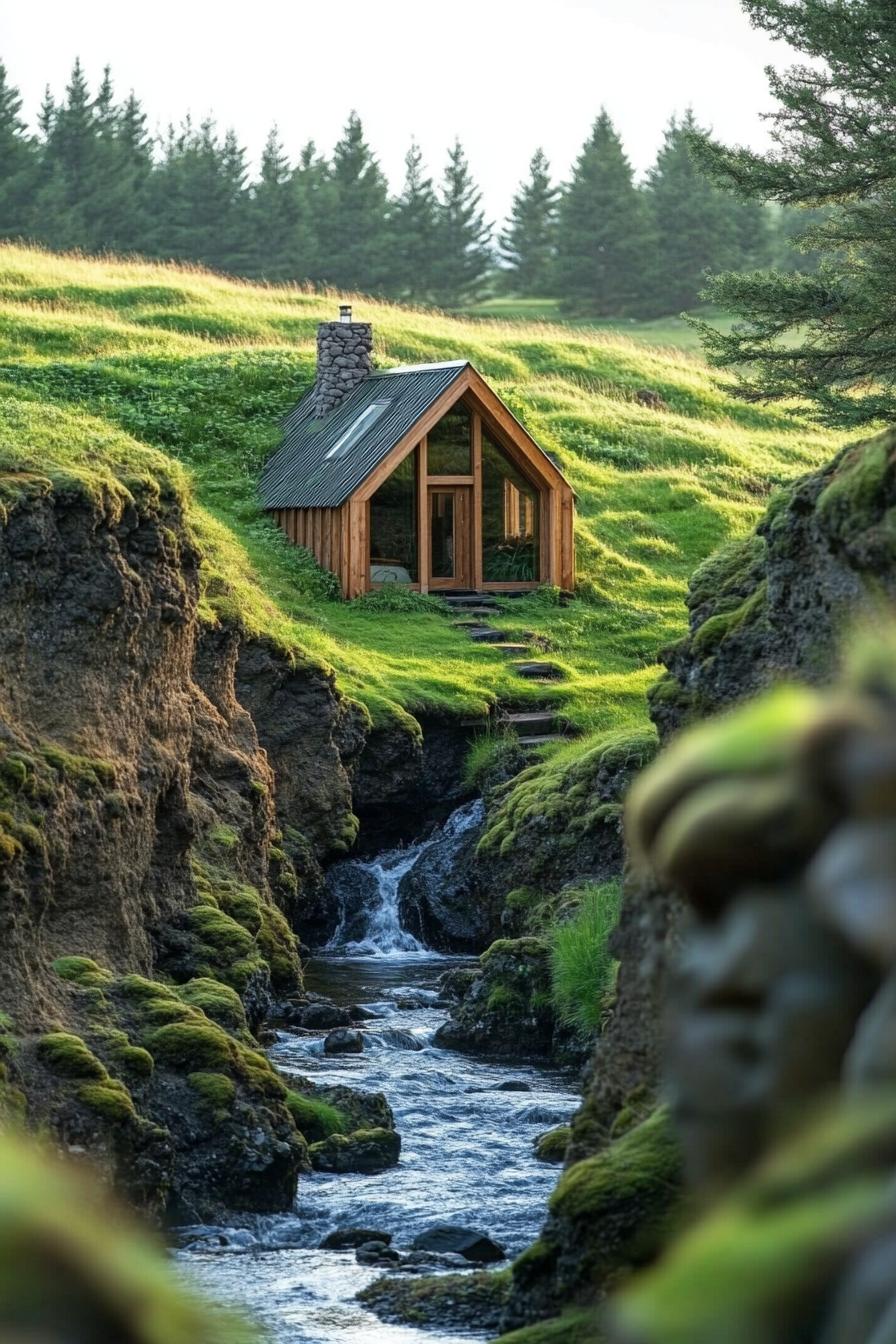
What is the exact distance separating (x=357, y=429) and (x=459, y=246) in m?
74.4

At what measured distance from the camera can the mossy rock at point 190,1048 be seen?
48.6ft

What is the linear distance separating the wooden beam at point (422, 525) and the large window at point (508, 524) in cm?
167

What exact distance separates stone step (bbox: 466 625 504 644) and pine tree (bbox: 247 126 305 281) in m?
69.5

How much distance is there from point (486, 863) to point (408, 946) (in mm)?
1750

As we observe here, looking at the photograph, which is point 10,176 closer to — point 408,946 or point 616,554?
point 616,554

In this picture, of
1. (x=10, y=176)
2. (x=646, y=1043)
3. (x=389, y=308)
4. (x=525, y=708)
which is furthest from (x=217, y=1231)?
(x=10, y=176)

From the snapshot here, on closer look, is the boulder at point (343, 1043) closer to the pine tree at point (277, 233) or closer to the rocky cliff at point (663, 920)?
the rocky cliff at point (663, 920)

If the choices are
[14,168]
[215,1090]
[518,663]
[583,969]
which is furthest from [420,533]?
[14,168]

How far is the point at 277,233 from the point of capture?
103500mm

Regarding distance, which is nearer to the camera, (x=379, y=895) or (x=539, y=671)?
(x=379, y=895)

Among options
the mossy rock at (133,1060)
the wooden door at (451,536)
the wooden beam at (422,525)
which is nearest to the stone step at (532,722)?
the wooden beam at (422,525)

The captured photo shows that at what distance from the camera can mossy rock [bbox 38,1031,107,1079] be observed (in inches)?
536

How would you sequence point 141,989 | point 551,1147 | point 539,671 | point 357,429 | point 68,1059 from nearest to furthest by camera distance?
1. point 68,1059
2. point 551,1147
3. point 141,989
4. point 539,671
5. point 357,429

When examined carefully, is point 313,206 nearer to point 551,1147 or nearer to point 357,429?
point 357,429
